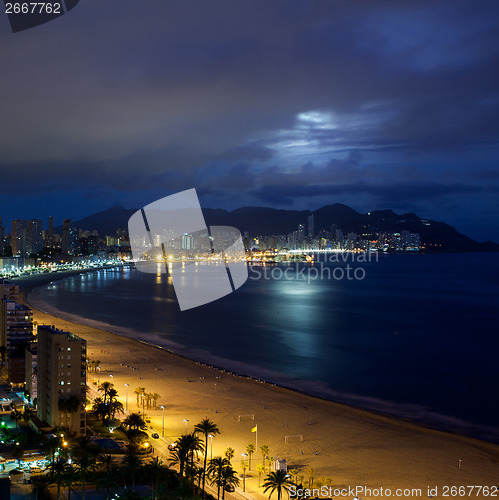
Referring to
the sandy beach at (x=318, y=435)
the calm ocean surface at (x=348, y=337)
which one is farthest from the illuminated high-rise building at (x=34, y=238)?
the sandy beach at (x=318, y=435)

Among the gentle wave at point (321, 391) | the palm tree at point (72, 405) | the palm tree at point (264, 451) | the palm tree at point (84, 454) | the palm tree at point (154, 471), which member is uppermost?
the palm tree at point (72, 405)

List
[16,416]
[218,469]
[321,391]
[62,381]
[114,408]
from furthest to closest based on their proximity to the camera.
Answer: [321,391] → [114,408] → [16,416] → [62,381] → [218,469]

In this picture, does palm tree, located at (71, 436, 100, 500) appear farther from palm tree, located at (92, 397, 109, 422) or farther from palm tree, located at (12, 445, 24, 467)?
palm tree, located at (92, 397, 109, 422)

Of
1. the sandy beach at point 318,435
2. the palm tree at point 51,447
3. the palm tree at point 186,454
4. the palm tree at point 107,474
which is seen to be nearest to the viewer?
the palm tree at point 107,474

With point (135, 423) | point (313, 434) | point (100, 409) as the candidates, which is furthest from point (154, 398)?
point (313, 434)

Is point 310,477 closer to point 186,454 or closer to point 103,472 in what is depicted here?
point 186,454

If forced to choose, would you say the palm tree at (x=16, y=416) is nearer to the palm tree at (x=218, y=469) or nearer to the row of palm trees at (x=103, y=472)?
the row of palm trees at (x=103, y=472)

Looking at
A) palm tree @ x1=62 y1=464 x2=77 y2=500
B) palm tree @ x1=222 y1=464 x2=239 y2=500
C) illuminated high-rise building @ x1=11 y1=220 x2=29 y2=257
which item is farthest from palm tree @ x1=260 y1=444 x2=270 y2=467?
illuminated high-rise building @ x1=11 y1=220 x2=29 y2=257

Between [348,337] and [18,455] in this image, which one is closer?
[18,455]
